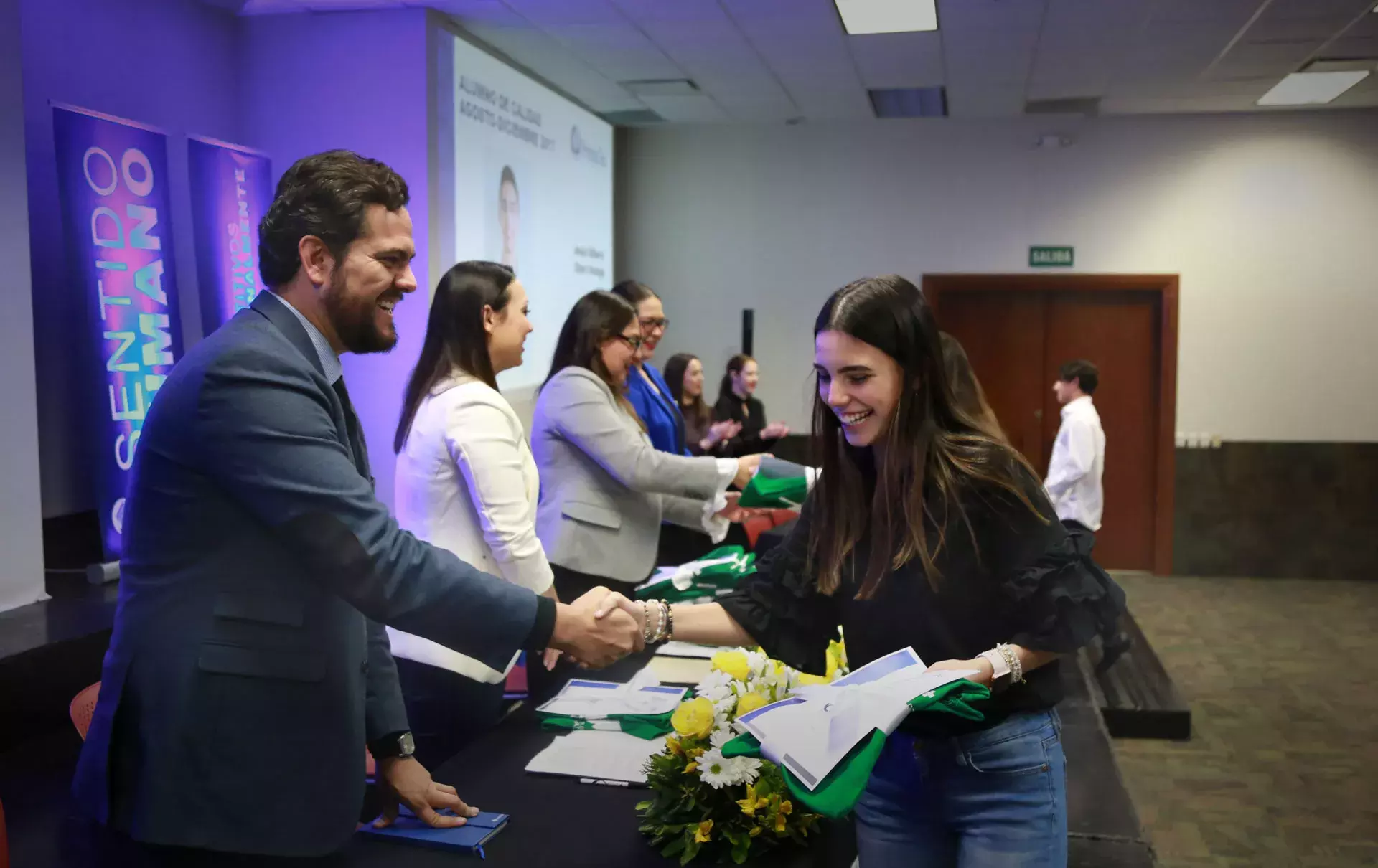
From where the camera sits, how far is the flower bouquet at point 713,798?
5.13ft

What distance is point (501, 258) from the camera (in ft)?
18.4

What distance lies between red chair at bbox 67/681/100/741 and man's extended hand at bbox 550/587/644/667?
2.36 feet

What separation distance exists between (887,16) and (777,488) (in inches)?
115

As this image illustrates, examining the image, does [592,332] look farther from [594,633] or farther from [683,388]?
[683,388]

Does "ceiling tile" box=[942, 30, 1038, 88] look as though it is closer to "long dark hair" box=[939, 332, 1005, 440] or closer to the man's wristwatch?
"long dark hair" box=[939, 332, 1005, 440]

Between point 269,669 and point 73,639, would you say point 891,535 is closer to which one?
point 269,669

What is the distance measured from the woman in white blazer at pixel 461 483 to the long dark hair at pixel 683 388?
4126mm

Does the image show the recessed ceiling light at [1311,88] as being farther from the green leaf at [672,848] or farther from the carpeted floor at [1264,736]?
the green leaf at [672,848]

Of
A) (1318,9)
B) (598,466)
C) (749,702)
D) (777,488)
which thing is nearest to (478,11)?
(598,466)

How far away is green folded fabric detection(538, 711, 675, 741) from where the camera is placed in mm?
2008

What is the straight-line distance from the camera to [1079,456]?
5988 mm

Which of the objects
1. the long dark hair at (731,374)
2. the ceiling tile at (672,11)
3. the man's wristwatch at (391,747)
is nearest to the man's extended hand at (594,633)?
the man's wristwatch at (391,747)

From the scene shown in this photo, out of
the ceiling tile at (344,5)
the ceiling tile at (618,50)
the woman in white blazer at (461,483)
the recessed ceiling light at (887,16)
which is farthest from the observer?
the ceiling tile at (618,50)

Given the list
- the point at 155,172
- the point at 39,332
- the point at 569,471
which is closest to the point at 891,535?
the point at 569,471
